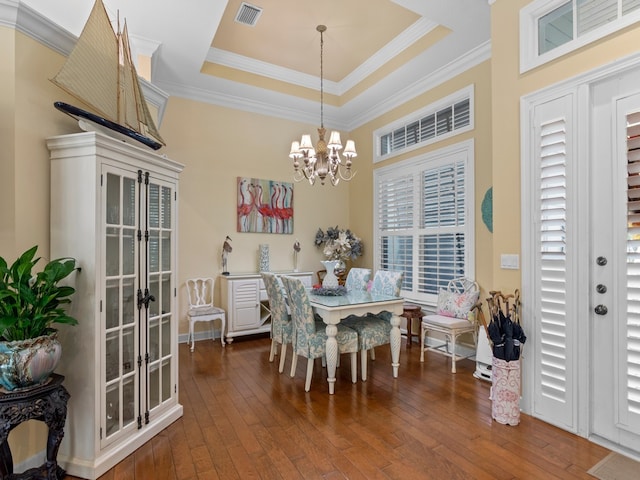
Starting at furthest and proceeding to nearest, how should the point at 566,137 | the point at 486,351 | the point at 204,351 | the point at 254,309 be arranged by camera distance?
the point at 254,309, the point at 204,351, the point at 486,351, the point at 566,137

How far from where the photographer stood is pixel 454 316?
4.07 metres

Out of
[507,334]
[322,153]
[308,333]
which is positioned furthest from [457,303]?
[322,153]

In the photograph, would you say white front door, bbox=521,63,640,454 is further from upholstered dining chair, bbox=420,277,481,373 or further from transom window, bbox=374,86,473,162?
transom window, bbox=374,86,473,162

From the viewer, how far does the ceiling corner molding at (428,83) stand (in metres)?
4.14

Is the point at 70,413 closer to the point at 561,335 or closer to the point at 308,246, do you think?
the point at 561,335

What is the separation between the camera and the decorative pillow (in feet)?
13.3

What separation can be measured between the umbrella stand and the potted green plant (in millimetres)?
2831

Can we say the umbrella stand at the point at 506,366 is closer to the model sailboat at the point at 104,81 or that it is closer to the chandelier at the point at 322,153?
the chandelier at the point at 322,153

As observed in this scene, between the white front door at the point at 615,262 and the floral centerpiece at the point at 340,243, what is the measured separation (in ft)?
11.8

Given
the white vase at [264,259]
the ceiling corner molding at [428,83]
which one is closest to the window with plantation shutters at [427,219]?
the ceiling corner molding at [428,83]

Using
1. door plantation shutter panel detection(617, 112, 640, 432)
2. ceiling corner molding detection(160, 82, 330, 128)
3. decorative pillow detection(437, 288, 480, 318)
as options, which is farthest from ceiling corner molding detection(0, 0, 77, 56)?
decorative pillow detection(437, 288, 480, 318)

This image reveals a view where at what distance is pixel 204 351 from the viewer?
4.57 m

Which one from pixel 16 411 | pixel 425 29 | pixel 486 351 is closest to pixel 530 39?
pixel 425 29

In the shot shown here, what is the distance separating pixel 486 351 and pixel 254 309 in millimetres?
3013
